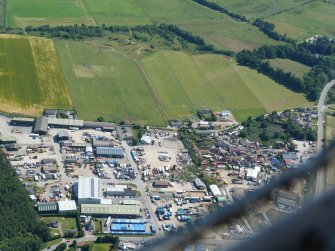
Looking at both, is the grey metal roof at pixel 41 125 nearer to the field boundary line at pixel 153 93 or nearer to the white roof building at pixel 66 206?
the white roof building at pixel 66 206

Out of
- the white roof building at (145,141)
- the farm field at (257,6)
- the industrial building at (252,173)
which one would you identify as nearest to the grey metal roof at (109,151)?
the white roof building at (145,141)

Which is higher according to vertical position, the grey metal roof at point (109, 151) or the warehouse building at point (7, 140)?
the warehouse building at point (7, 140)

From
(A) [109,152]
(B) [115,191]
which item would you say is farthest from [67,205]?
(A) [109,152]

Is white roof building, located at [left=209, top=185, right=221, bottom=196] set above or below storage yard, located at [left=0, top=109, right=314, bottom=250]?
below

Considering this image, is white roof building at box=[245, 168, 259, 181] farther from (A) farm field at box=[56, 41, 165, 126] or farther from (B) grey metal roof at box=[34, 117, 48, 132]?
(B) grey metal roof at box=[34, 117, 48, 132]

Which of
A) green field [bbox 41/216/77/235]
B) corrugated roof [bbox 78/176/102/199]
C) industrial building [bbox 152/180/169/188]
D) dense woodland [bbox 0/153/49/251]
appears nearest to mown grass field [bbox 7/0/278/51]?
industrial building [bbox 152/180/169/188]

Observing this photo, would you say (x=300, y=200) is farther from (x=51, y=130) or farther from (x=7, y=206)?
(x=51, y=130)

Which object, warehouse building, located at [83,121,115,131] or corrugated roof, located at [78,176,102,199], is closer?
corrugated roof, located at [78,176,102,199]
